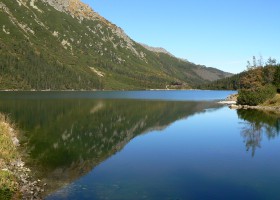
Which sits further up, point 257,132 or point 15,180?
point 15,180

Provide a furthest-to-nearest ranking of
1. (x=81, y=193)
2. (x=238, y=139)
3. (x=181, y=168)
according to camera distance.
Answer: (x=238, y=139)
(x=181, y=168)
(x=81, y=193)

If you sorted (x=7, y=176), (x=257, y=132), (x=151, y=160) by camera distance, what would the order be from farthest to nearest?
(x=257, y=132)
(x=151, y=160)
(x=7, y=176)

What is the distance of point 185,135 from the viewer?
6950 centimetres

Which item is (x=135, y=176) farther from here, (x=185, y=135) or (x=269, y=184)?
(x=185, y=135)

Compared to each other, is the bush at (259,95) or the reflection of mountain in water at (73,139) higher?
the bush at (259,95)

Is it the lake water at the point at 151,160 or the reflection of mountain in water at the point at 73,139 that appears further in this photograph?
the reflection of mountain in water at the point at 73,139

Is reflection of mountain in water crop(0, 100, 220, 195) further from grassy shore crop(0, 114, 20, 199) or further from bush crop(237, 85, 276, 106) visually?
bush crop(237, 85, 276, 106)

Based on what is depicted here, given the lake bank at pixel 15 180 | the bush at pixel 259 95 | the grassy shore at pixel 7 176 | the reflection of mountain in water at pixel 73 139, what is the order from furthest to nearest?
the bush at pixel 259 95 < the reflection of mountain in water at pixel 73 139 < the lake bank at pixel 15 180 < the grassy shore at pixel 7 176

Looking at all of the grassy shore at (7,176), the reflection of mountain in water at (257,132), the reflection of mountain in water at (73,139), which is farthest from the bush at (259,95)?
the grassy shore at (7,176)

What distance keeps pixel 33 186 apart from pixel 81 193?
4.81 meters

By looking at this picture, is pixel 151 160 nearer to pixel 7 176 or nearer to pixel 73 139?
pixel 73 139

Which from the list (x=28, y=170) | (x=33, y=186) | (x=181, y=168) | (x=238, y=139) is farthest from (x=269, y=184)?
(x=238, y=139)

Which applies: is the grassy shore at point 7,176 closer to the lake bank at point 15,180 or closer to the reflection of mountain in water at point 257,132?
the lake bank at point 15,180

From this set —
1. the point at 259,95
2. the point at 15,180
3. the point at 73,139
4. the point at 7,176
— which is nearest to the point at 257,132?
the point at 73,139
